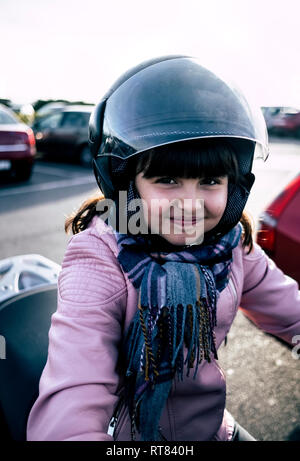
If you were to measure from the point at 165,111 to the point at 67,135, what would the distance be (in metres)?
10.9

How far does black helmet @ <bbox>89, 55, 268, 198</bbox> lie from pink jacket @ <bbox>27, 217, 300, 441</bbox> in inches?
11.3

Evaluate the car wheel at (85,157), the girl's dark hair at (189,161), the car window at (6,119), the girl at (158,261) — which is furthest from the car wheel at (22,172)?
the girl's dark hair at (189,161)

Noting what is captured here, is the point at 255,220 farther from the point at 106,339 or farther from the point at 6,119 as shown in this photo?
the point at 6,119

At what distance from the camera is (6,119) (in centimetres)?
846

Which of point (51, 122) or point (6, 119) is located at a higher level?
point (6, 119)

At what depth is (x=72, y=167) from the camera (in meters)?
11.6

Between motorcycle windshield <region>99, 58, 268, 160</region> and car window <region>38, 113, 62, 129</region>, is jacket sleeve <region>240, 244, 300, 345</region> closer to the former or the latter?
motorcycle windshield <region>99, 58, 268, 160</region>

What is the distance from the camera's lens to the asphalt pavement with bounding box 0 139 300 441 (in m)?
2.33

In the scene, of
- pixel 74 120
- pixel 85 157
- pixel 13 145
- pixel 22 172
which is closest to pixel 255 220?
pixel 13 145

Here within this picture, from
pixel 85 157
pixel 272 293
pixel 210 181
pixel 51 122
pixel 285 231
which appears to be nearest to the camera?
pixel 210 181

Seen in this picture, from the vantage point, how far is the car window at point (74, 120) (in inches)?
444

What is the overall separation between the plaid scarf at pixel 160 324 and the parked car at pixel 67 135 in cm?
1038

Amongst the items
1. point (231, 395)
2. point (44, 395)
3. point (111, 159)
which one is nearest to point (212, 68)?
point (111, 159)
